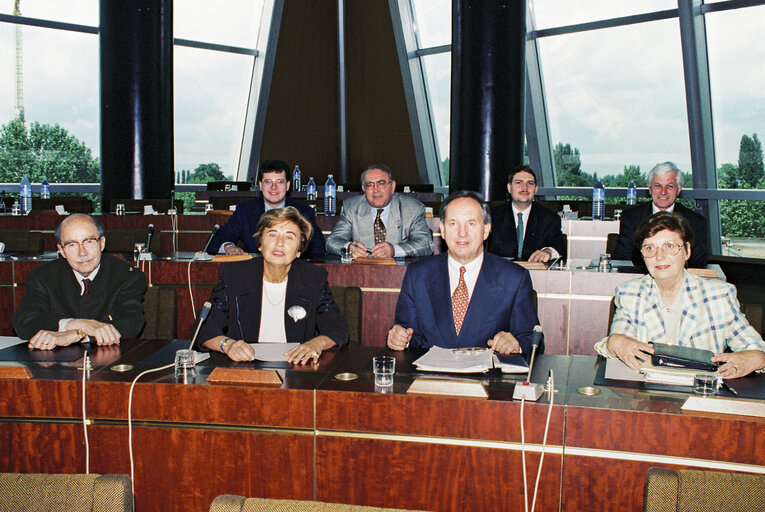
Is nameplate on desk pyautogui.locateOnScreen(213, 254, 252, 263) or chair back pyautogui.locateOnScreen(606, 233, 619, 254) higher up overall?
chair back pyautogui.locateOnScreen(606, 233, 619, 254)

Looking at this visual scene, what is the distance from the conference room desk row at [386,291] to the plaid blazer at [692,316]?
1321 millimetres

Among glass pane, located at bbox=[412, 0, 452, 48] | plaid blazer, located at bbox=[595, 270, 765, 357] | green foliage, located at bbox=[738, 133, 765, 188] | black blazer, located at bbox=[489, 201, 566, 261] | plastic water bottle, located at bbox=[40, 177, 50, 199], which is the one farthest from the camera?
glass pane, located at bbox=[412, 0, 452, 48]

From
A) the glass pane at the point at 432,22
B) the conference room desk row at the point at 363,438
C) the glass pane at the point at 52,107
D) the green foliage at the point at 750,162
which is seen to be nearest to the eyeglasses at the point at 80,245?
the conference room desk row at the point at 363,438

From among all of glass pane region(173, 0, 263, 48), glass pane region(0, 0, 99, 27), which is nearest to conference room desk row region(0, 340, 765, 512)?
glass pane region(0, 0, 99, 27)

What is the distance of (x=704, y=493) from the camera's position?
1.26 m

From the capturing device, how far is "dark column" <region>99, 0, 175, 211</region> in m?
7.53

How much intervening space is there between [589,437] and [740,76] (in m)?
7.17

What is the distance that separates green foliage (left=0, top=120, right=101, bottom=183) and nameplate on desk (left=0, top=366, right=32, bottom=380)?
27.1 feet

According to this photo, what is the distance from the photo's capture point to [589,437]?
5.90 ft

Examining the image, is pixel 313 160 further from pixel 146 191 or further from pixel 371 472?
pixel 371 472

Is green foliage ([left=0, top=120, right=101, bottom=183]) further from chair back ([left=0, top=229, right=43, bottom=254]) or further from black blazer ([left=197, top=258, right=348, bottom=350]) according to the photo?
black blazer ([left=197, top=258, right=348, bottom=350])

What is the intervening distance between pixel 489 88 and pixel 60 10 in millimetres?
6075

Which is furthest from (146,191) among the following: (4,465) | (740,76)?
(740,76)

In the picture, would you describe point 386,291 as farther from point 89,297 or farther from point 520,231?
point 89,297
